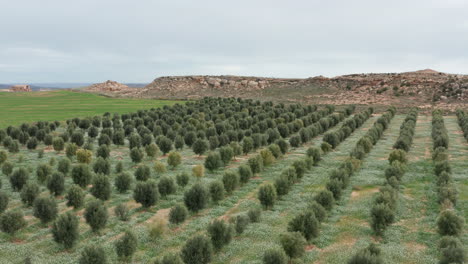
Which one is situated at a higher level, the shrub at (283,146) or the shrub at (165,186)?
the shrub at (283,146)

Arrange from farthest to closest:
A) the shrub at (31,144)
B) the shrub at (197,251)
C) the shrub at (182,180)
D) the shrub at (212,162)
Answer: the shrub at (31,144)
the shrub at (212,162)
the shrub at (182,180)
the shrub at (197,251)

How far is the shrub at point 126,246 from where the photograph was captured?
13355 millimetres

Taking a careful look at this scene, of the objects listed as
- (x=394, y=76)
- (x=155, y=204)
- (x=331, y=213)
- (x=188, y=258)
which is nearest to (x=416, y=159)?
(x=331, y=213)

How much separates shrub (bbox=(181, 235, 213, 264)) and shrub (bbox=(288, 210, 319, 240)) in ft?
12.9

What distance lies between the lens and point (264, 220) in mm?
17625

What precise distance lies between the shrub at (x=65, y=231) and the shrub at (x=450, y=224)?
→ 1460cm

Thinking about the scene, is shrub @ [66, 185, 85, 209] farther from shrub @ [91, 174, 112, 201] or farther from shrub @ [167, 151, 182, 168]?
shrub @ [167, 151, 182, 168]

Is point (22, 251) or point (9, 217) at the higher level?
point (9, 217)

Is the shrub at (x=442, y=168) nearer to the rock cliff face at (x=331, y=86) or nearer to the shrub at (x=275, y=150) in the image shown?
the shrub at (x=275, y=150)

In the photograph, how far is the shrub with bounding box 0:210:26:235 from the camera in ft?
49.8

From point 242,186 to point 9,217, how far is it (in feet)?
41.1

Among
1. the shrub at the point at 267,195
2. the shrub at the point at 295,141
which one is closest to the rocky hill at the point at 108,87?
the shrub at the point at 295,141

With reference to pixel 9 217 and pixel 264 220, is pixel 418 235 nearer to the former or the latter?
pixel 264 220

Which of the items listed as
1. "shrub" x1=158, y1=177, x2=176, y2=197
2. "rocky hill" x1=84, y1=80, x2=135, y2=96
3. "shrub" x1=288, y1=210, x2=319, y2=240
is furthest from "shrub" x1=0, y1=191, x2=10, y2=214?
"rocky hill" x1=84, y1=80, x2=135, y2=96
